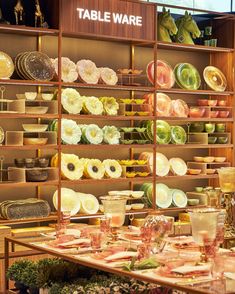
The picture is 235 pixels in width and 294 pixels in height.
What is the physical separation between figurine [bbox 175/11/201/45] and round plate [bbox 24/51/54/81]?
5.70ft

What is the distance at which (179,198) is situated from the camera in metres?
7.66

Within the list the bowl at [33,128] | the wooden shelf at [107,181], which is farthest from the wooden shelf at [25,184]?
the bowl at [33,128]

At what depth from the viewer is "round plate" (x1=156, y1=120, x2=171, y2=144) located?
7.48 m

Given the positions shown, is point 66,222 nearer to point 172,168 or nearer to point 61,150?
point 61,150

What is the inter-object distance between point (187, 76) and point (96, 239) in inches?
162

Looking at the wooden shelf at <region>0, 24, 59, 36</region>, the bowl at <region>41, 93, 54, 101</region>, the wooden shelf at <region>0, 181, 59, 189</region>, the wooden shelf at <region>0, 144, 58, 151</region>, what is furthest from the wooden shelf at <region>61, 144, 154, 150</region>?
the wooden shelf at <region>0, 24, 59, 36</region>

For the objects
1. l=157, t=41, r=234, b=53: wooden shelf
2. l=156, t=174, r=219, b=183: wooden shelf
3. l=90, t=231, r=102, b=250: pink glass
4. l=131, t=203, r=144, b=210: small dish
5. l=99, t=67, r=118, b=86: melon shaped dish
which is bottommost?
l=131, t=203, r=144, b=210: small dish

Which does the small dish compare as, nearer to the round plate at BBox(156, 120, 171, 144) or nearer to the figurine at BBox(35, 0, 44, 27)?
the round plate at BBox(156, 120, 171, 144)

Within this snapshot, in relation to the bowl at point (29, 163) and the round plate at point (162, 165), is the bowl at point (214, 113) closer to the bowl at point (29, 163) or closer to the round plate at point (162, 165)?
the round plate at point (162, 165)

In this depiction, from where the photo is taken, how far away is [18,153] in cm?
673

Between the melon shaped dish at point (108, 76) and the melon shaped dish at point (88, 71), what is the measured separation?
0.06m

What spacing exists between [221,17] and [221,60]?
1.61ft

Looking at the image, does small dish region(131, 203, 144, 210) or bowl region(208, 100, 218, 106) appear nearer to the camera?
small dish region(131, 203, 144, 210)

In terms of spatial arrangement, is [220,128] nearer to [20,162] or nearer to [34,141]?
[34,141]
